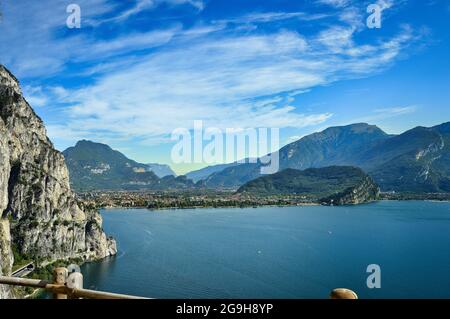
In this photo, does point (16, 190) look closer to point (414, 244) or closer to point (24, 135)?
point (24, 135)

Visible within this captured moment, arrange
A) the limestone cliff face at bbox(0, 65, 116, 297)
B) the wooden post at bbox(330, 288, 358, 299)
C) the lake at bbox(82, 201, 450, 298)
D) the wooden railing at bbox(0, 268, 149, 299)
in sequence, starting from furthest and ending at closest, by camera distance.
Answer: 1. the limestone cliff face at bbox(0, 65, 116, 297)
2. the lake at bbox(82, 201, 450, 298)
3. the wooden railing at bbox(0, 268, 149, 299)
4. the wooden post at bbox(330, 288, 358, 299)

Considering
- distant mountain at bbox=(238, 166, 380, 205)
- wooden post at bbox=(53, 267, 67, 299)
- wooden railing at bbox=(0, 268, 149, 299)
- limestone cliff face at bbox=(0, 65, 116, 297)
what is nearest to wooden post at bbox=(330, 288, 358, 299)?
wooden railing at bbox=(0, 268, 149, 299)

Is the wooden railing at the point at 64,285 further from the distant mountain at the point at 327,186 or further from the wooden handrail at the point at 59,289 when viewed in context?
the distant mountain at the point at 327,186

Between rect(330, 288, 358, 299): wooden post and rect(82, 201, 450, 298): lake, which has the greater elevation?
rect(330, 288, 358, 299): wooden post

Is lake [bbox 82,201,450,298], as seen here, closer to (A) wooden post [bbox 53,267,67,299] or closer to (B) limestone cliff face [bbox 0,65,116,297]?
(B) limestone cliff face [bbox 0,65,116,297]

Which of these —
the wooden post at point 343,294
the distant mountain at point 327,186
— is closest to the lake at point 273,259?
the wooden post at point 343,294
